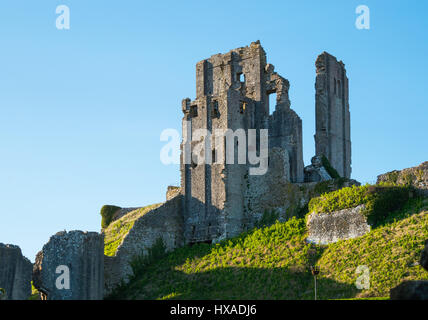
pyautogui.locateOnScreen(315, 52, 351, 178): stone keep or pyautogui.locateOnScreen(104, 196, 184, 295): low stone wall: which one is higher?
pyautogui.locateOnScreen(315, 52, 351, 178): stone keep

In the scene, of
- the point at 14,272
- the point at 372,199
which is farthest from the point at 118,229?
the point at 372,199

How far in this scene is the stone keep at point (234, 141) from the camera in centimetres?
3638

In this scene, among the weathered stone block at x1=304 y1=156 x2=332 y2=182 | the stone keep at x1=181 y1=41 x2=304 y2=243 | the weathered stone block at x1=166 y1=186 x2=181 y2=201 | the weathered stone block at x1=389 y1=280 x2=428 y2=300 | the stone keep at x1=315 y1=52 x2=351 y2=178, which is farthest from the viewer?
the stone keep at x1=315 y1=52 x2=351 y2=178

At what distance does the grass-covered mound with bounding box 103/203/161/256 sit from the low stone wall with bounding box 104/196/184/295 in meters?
0.57

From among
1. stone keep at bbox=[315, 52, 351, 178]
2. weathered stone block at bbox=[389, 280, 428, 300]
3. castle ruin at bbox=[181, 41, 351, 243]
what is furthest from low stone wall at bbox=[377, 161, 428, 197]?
weathered stone block at bbox=[389, 280, 428, 300]

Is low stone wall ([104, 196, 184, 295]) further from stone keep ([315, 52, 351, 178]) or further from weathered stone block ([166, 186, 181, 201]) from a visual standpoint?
stone keep ([315, 52, 351, 178])

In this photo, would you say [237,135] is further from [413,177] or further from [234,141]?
[413,177]

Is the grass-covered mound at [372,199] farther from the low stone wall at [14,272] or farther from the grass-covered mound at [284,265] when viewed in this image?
the low stone wall at [14,272]

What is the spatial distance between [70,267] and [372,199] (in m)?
13.9

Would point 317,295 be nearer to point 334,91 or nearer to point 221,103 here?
point 221,103

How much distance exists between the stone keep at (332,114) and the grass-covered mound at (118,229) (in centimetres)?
1148

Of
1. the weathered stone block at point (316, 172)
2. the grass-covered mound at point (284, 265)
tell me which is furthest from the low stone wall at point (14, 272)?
the weathered stone block at point (316, 172)

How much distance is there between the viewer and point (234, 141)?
36812mm

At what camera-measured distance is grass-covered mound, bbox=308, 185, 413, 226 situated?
98.0ft
